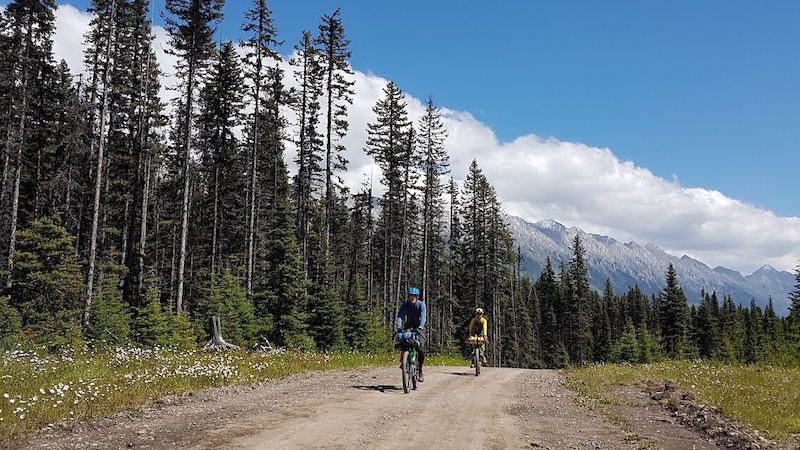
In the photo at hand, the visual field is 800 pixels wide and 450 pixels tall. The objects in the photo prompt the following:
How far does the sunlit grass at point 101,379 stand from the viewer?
7969 mm

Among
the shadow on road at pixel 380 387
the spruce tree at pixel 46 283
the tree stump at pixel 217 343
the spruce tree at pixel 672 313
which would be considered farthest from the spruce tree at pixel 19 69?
the spruce tree at pixel 672 313

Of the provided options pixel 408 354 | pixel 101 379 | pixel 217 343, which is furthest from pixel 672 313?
pixel 101 379

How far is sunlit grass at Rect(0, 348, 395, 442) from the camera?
7.97 m

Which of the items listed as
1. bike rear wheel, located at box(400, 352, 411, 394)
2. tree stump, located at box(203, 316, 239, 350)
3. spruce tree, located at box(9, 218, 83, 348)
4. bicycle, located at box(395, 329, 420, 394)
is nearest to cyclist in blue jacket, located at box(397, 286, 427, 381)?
bicycle, located at box(395, 329, 420, 394)

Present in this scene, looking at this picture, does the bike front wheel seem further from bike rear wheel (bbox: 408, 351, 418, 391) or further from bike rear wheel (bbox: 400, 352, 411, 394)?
bike rear wheel (bbox: 400, 352, 411, 394)

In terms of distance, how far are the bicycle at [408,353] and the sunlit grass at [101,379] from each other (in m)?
4.28

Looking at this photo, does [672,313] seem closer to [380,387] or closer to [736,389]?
[736,389]

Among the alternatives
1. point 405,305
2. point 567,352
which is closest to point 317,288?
point 405,305

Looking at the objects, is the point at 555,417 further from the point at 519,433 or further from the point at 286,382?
the point at 286,382

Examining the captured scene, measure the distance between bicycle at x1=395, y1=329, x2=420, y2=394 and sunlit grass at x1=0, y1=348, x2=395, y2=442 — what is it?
4.28 m

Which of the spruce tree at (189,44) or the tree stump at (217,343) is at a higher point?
the spruce tree at (189,44)

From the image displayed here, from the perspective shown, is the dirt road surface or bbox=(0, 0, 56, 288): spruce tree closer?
the dirt road surface

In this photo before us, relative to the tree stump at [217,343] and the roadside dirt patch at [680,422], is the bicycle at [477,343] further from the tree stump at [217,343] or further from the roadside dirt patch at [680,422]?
the tree stump at [217,343]

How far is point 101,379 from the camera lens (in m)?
10.7
